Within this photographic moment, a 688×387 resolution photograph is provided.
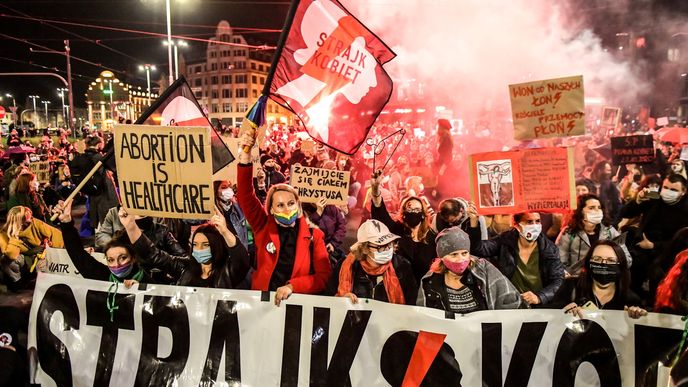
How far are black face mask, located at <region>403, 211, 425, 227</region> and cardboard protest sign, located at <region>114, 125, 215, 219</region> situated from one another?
2.05 meters

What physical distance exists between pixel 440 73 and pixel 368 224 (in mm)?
33285

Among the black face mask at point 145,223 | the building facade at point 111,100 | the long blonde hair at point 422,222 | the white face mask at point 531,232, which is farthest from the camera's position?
the building facade at point 111,100

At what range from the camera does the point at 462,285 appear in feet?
12.3

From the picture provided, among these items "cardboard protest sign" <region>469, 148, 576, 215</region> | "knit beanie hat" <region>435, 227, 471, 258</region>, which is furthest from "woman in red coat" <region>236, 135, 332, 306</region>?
"cardboard protest sign" <region>469, 148, 576, 215</region>

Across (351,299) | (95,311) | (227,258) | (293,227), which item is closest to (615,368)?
(351,299)

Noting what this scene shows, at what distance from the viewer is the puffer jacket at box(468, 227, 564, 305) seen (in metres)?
4.21

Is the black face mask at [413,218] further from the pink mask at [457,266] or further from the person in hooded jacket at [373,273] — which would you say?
the pink mask at [457,266]

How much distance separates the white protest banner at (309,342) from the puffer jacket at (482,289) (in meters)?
0.20

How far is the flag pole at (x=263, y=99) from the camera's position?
4078 mm

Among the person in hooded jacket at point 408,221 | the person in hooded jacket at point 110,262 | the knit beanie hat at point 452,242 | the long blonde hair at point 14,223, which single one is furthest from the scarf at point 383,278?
the long blonde hair at point 14,223

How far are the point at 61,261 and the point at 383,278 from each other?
299cm

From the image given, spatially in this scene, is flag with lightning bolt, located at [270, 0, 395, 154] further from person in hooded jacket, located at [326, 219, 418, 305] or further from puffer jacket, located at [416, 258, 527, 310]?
puffer jacket, located at [416, 258, 527, 310]

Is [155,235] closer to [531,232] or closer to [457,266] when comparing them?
[457,266]

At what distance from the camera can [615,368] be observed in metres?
3.36
